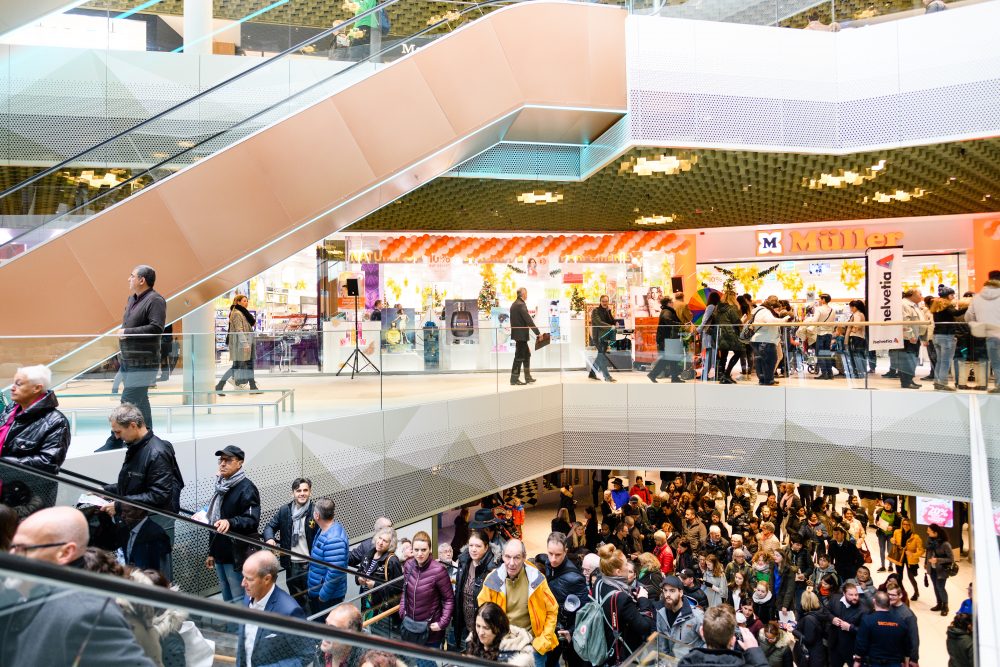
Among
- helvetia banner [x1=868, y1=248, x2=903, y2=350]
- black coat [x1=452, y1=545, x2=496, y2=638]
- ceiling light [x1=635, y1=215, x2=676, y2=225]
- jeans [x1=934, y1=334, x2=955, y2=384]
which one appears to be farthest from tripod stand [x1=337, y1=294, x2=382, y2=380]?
ceiling light [x1=635, y1=215, x2=676, y2=225]

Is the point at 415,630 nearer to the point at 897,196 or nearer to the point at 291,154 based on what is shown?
the point at 291,154

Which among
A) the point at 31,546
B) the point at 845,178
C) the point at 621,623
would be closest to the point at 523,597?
the point at 621,623

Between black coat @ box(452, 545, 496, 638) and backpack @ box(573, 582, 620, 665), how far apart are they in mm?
722

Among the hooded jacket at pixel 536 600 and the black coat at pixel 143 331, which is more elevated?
the black coat at pixel 143 331

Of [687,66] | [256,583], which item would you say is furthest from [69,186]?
[687,66]

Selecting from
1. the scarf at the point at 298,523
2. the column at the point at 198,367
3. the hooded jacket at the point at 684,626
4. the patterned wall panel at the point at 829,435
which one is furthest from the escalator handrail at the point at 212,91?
the patterned wall panel at the point at 829,435

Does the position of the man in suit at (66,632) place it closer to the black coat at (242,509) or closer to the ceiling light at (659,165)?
the black coat at (242,509)

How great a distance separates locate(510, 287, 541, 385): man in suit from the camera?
451 inches

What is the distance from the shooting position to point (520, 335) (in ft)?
37.7

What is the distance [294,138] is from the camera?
852 cm

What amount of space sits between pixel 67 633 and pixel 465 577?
13.9 feet

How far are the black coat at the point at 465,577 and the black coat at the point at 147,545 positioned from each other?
2092 millimetres

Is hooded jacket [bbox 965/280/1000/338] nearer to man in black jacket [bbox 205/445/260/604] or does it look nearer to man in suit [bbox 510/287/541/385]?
man in suit [bbox 510/287/541/385]

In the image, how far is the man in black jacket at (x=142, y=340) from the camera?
236 inches
